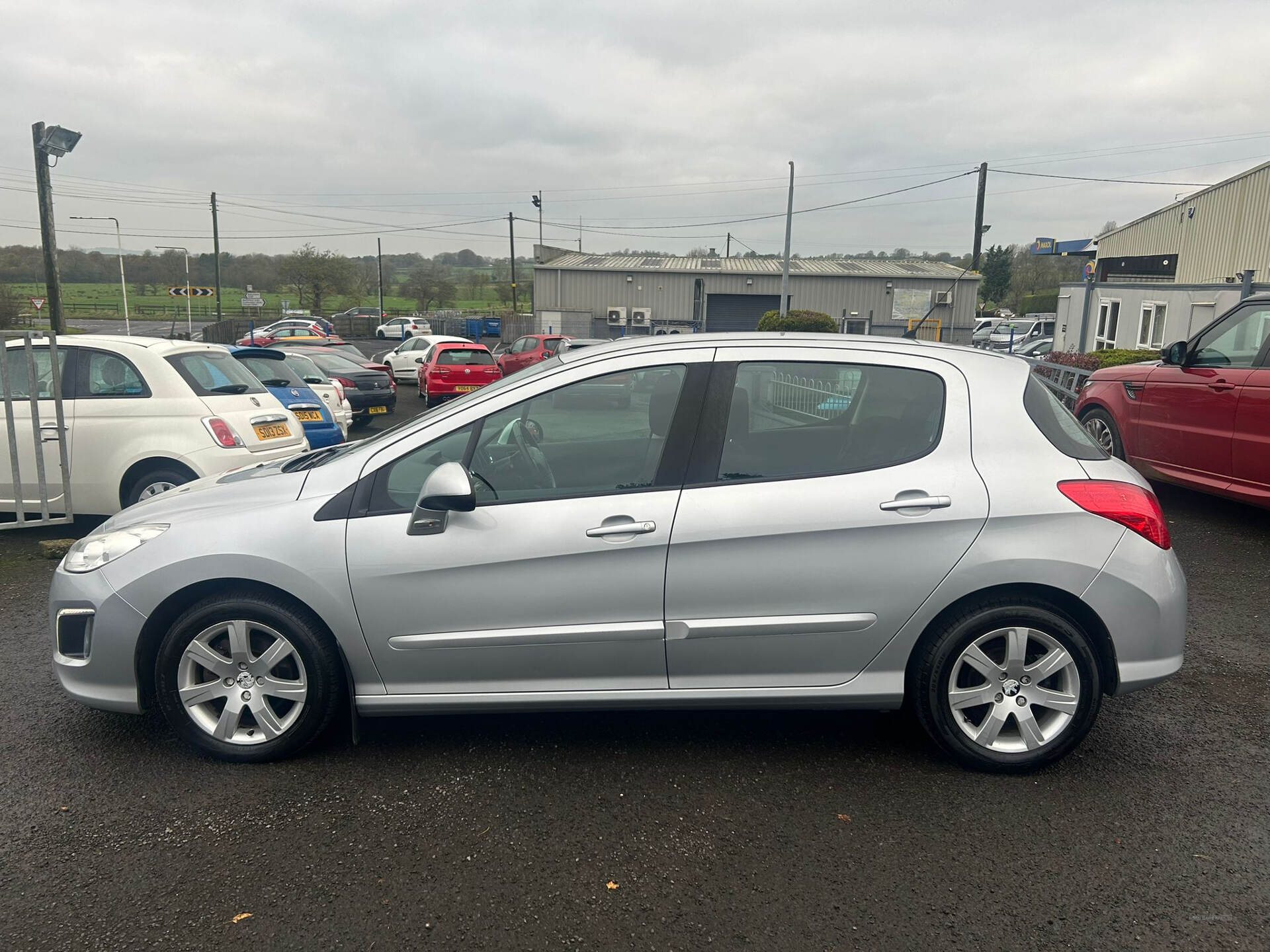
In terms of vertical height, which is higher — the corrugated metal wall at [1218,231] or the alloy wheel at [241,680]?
the corrugated metal wall at [1218,231]

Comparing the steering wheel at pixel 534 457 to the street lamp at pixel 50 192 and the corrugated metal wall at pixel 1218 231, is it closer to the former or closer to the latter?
the street lamp at pixel 50 192

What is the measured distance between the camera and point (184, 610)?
3.50 meters

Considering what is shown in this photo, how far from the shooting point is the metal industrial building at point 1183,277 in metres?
19.3

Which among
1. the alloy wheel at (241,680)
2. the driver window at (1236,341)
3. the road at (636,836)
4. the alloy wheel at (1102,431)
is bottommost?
the road at (636,836)

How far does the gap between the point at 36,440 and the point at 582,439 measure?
5462 mm

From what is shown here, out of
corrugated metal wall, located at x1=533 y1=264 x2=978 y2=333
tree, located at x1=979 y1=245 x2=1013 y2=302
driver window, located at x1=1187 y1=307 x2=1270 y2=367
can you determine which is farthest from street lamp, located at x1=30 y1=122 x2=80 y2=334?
tree, located at x1=979 y1=245 x2=1013 y2=302

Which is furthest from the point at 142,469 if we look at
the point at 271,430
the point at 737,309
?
the point at 737,309

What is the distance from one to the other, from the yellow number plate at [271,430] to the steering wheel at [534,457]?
464cm

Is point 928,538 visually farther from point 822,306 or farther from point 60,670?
point 822,306

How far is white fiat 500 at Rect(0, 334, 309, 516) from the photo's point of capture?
23.0 feet

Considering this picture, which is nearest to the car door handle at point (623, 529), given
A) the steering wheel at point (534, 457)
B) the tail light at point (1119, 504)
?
the steering wheel at point (534, 457)

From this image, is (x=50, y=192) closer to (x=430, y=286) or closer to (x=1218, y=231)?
(x=1218, y=231)

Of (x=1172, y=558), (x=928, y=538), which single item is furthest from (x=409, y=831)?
(x=1172, y=558)

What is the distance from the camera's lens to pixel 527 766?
139 inches
